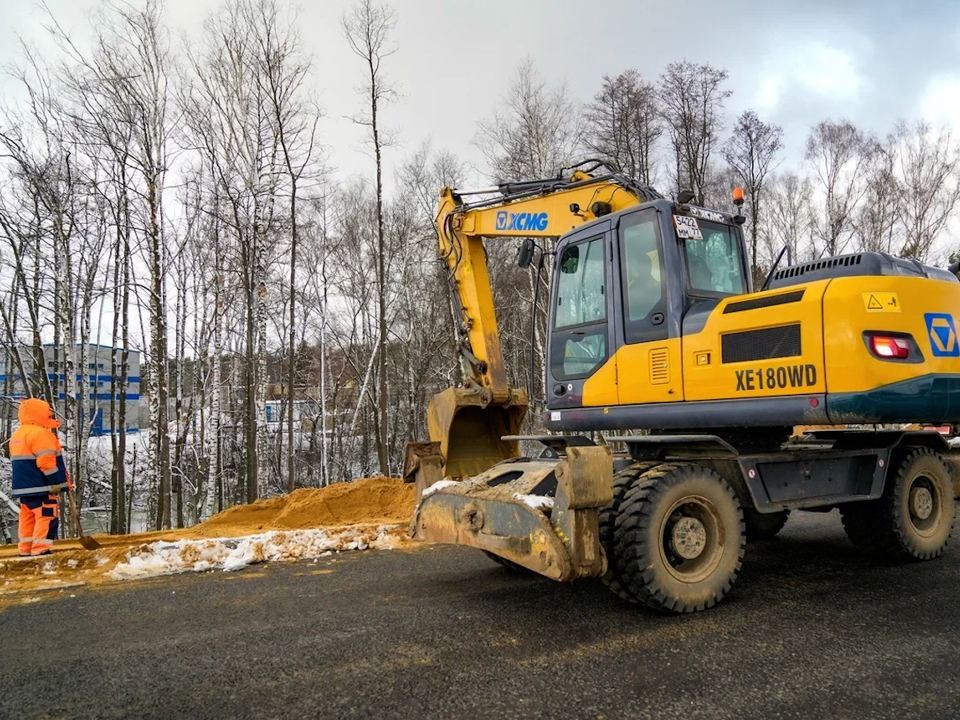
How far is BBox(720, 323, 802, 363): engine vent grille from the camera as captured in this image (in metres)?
4.29

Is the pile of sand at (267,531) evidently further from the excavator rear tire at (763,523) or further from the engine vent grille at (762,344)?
the engine vent grille at (762,344)

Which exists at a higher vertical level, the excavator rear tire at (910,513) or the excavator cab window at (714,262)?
the excavator cab window at (714,262)

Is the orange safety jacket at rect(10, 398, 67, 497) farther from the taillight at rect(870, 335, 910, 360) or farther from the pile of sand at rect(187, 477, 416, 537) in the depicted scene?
the taillight at rect(870, 335, 910, 360)

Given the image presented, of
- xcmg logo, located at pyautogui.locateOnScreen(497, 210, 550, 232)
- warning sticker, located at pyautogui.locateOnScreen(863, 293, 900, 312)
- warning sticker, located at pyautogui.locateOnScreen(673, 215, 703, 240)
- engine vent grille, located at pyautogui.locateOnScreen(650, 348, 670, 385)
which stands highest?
xcmg logo, located at pyautogui.locateOnScreen(497, 210, 550, 232)

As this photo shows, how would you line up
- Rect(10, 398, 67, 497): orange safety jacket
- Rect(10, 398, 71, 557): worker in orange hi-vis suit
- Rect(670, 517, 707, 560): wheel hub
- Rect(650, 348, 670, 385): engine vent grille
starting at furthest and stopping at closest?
Rect(10, 398, 67, 497): orange safety jacket, Rect(10, 398, 71, 557): worker in orange hi-vis suit, Rect(650, 348, 670, 385): engine vent grille, Rect(670, 517, 707, 560): wheel hub

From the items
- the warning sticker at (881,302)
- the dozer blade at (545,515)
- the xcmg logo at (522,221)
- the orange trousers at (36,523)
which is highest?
the xcmg logo at (522,221)

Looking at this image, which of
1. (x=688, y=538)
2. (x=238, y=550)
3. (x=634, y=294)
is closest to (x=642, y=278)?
(x=634, y=294)

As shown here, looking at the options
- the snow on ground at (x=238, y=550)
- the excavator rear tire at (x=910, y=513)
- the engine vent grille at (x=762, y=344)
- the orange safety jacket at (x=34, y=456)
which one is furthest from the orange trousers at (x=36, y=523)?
the excavator rear tire at (x=910, y=513)

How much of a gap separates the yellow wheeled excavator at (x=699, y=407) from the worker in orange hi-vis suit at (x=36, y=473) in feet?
13.2

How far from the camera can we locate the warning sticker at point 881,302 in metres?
4.14

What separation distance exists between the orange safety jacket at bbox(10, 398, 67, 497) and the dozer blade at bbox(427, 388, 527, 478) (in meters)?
4.18

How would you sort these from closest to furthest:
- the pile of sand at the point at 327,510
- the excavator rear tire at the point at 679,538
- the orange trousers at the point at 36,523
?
the excavator rear tire at the point at 679,538
the orange trousers at the point at 36,523
the pile of sand at the point at 327,510

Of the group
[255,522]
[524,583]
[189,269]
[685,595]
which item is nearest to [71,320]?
[189,269]

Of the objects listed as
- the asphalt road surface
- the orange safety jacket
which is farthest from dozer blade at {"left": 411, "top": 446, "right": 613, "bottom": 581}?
the orange safety jacket
